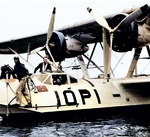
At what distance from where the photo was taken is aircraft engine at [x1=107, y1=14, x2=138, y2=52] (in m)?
13.7

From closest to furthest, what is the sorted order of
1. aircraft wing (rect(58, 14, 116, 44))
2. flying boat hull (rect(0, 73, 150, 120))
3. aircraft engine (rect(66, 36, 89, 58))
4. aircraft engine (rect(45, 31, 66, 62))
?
flying boat hull (rect(0, 73, 150, 120)), aircraft engine (rect(45, 31, 66, 62)), aircraft engine (rect(66, 36, 89, 58)), aircraft wing (rect(58, 14, 116, 44))

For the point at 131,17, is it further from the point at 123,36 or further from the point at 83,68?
the point at 83,68

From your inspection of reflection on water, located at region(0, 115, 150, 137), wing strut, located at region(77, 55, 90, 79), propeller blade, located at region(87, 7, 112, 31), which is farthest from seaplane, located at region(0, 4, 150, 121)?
wing strut, located at region(77, 55, 90, 79)

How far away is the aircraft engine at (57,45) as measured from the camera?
15.7 meters

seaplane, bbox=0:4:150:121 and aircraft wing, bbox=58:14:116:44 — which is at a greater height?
aircraft wing, bbox=58:14:116:44

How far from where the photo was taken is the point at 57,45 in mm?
15852

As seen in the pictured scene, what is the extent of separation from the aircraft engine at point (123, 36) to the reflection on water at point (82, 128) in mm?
3588

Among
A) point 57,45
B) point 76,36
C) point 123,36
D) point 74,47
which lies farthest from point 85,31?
point 123,36

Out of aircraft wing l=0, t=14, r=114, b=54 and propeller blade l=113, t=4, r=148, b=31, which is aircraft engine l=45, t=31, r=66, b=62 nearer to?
aircraft wing l=0, t=14, r=114, b=54

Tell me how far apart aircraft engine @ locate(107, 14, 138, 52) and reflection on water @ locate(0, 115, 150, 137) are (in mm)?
3588

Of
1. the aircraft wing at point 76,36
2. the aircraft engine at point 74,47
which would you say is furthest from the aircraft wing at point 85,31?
the aircraft engine at point 74,47

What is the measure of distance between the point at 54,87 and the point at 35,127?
1.96 m

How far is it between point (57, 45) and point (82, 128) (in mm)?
6364

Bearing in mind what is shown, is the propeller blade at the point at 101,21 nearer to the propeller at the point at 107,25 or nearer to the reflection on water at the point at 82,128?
the propeller at the point at 107,25
